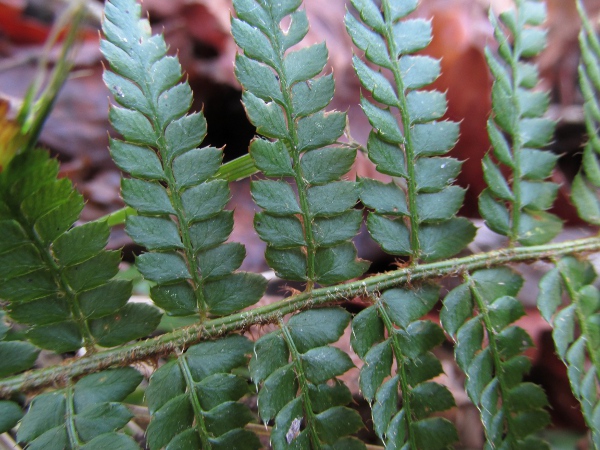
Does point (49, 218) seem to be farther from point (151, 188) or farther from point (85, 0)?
point (85, 0)

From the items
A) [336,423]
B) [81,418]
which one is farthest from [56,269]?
[336,423]

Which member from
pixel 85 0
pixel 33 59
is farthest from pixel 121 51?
pixel 33 59

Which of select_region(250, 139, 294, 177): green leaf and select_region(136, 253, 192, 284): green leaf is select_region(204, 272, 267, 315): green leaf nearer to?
select_region(136, 253, 192, 284): green leaf

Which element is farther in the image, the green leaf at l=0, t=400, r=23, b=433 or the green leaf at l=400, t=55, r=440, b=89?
the green leaf at l=400, t=55, r=440, b=89

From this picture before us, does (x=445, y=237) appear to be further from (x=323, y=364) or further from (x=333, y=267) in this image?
(x=323, y=364)

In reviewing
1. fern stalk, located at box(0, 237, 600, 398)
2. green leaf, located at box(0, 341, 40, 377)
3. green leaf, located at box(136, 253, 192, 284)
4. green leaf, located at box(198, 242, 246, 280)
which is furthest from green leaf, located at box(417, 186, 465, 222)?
green leaf, located at box(0, 341, 40, 377)

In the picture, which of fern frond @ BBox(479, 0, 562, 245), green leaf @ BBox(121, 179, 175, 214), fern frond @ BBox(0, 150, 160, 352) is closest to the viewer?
fern frond @ BBox(0, 150, 160, 352)

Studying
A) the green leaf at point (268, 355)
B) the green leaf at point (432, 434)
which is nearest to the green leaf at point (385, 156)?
the green leaf at point (268, 355)
